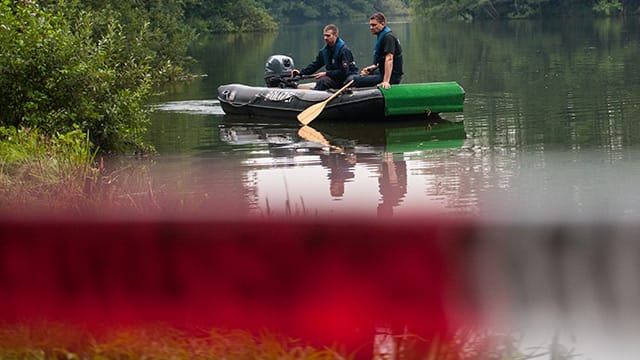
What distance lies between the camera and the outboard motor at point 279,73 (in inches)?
725

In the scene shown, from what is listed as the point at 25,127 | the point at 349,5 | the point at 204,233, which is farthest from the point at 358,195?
the point at 349,5

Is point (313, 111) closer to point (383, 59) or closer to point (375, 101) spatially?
point (375, 101)

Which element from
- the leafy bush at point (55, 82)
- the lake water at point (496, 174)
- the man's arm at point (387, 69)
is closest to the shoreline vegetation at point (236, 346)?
the lake water at point (496, 174)

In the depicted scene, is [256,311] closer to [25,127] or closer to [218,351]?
[218,351]

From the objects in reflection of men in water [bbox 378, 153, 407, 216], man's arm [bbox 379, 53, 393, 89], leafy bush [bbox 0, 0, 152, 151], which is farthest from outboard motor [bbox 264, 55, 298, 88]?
leafy bush [bbox 0, 0, 152, 151]

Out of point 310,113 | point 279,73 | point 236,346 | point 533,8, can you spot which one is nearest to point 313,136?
point 310,113

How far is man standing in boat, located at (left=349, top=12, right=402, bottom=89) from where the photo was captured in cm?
1564

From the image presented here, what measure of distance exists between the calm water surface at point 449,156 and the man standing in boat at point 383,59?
2.22ft

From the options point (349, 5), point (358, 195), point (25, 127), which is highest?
point (349, 5)

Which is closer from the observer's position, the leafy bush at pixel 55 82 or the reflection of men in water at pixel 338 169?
the leafy bush at pixel 55 82

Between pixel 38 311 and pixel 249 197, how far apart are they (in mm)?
4708

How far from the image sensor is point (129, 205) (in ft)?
25.8

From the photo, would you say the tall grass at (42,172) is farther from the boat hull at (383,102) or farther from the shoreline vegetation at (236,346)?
the boat hull at (383,102)

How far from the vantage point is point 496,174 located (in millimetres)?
11234
